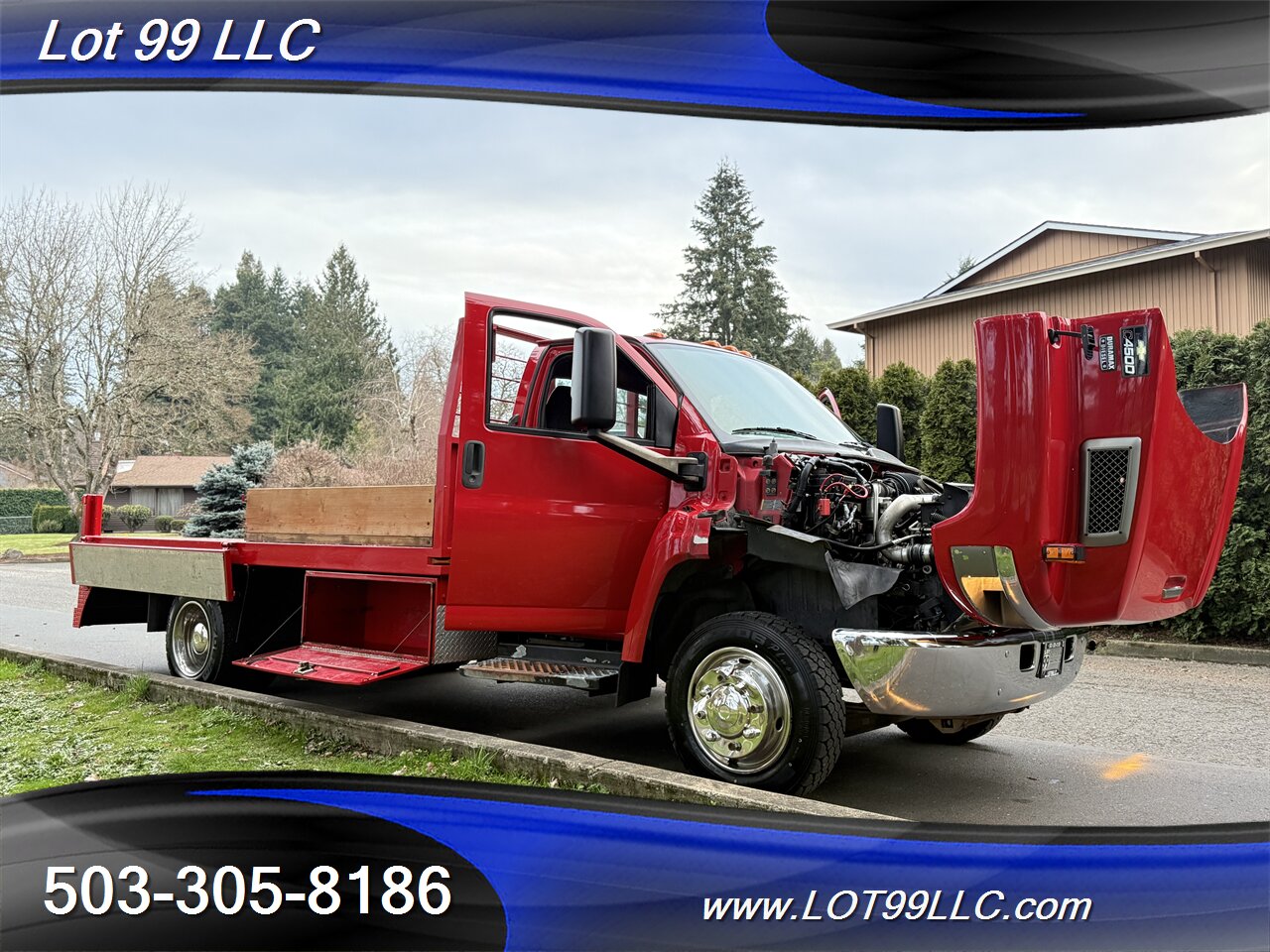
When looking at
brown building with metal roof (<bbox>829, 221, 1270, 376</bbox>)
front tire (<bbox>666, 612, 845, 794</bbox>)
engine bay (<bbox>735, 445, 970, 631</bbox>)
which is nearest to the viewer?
front tire (<bbox>666, 612, 845, 794</bbox>)

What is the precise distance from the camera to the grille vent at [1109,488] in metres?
3.76

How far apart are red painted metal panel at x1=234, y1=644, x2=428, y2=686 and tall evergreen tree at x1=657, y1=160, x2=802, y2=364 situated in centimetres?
3371

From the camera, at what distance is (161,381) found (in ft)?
102

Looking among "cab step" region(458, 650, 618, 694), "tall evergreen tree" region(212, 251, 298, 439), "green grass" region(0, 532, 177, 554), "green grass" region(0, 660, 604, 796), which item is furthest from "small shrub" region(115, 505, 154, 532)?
"cab step" region(458, 650, 618, 694)

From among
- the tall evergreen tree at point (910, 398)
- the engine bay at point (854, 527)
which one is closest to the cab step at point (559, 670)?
the engine bay at point (854, 527)

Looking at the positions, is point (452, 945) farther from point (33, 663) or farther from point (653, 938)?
point (33, 663)

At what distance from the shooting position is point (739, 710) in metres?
4.45

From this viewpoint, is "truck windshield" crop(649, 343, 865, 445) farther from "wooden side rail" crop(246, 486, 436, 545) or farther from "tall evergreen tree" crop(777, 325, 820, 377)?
"tall evergreen tree" crop(777, 325, 820, 377)

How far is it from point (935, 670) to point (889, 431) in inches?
113

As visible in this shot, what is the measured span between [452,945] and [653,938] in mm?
608

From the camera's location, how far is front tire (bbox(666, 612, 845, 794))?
428 centimetres

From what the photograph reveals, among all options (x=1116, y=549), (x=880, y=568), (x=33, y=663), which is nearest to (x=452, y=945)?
(x=880, y=568)

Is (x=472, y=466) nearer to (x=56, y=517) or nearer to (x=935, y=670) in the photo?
(x=935, y=670)

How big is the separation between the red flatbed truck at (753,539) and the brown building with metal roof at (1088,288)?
1137 cm
